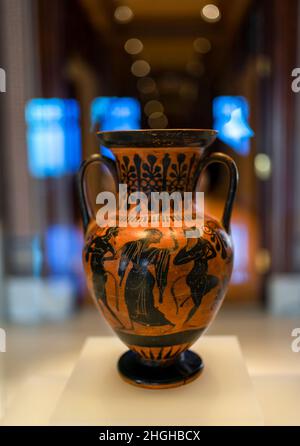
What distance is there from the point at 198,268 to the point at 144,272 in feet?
0.41

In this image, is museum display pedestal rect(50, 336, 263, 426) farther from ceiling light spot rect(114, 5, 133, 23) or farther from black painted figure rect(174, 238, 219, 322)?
ceiling light spot rect(114, 5, 133, 23)

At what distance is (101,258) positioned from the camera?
3.27 ft

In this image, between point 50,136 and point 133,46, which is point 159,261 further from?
point 133,46

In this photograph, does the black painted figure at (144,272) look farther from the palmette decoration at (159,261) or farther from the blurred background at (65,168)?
the blurred background at (65,168)

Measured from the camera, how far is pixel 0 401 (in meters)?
1.60

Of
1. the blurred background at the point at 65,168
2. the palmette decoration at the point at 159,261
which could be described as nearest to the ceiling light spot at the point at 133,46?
the blurred background at the point at 65,168

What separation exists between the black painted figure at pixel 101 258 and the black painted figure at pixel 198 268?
16cm

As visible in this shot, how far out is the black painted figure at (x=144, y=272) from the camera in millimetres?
941

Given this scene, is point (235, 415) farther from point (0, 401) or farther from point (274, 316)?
point (274, 316)

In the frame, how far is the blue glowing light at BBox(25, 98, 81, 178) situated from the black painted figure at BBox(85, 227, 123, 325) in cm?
171

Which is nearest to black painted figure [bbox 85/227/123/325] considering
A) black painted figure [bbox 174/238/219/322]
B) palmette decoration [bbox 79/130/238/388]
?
palmette decoration [bbox 79/130/238/388]

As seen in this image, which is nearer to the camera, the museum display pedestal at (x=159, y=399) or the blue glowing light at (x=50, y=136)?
the museum display pedestal at (x=159, y=399)

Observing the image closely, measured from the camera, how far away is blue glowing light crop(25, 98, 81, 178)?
2.62 meters
